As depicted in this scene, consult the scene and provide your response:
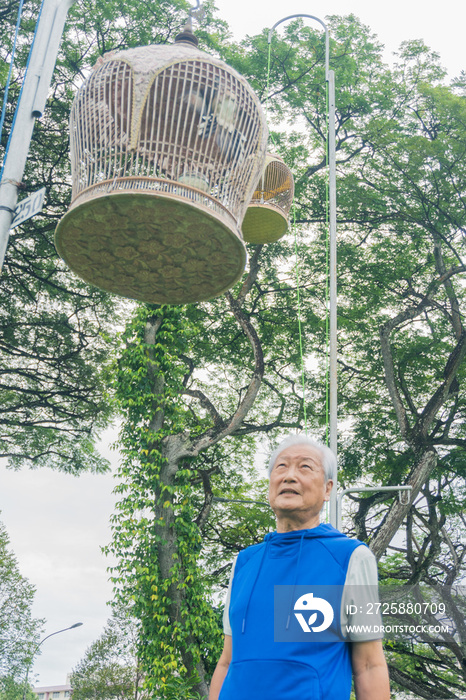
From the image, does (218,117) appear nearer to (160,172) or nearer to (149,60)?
(149,60)

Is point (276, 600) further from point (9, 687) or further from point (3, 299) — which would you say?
point (9, 687)

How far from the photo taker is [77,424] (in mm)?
16688

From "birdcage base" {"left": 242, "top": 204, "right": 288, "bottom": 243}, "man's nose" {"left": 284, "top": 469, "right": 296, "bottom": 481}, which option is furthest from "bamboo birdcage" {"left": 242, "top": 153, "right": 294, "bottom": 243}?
"man's nose" {"left": 284, "top": 469, "right": 296, "bottom": 481}

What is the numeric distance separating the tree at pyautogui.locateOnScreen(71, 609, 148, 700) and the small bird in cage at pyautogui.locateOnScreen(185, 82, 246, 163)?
29.6 metres

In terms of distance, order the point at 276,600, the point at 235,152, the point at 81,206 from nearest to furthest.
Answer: the point at 276,600 < the point at 81,206 < the point at 235,152

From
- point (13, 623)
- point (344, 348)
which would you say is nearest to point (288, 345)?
point (344, 348)

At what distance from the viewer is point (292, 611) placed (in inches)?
80.4

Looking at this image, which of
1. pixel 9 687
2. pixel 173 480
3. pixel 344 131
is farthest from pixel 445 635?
pixel 9 687

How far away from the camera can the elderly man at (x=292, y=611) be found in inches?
76.2

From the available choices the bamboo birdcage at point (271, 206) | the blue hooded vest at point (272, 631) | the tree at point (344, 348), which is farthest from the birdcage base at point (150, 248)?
the tree at point (344, 348)

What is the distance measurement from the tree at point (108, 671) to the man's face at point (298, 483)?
3021 cm

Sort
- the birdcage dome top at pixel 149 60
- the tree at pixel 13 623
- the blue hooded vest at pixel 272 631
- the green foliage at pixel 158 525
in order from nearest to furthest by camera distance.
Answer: the blue hooded vest at pixel 272 631
the birdcage dome top at pixel 149 60
the green foliage at pixel 158 525
the tree at pixel 13 623

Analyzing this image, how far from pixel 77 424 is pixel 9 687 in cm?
1985

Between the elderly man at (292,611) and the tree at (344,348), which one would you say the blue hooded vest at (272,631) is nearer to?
the elderly man at (292,611)
